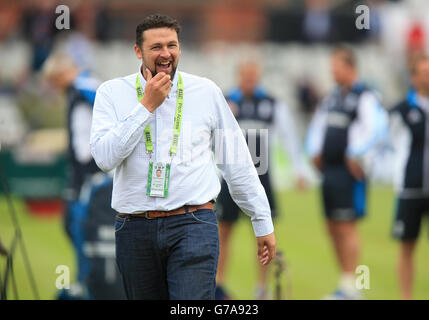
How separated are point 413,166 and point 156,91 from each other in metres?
4.51

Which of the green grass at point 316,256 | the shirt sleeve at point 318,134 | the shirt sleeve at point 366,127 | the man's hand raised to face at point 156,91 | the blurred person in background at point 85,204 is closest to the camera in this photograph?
the man's hand raised to face at point 156,91

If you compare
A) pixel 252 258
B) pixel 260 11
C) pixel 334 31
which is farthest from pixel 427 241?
pixel 260 11

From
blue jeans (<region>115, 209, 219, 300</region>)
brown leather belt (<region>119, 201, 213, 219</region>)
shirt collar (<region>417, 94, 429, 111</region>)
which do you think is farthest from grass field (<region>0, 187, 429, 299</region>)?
brown leather belt (<region>119, 201, 213, 219</region>)

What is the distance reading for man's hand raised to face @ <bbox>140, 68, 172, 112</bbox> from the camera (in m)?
4.06

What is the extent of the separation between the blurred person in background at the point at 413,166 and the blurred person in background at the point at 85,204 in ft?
9.43

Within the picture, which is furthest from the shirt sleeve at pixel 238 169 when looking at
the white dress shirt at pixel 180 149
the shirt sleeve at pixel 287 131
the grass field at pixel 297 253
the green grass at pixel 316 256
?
the shirt sleeve at pixel 287 131

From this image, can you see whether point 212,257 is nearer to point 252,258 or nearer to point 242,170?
point 242,170

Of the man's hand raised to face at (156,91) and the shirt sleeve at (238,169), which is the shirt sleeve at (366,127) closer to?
the shirt sleeve at (238,169)

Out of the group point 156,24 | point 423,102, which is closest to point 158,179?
point 156,24

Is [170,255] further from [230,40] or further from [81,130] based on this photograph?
[230,40]

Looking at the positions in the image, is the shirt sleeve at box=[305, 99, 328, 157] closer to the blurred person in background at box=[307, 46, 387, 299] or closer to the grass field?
the blurred person in background at box=[307, 46, 387, 299]

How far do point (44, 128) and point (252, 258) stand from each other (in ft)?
22.7

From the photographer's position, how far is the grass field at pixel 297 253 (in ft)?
27.1

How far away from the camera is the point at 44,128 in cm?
1609
